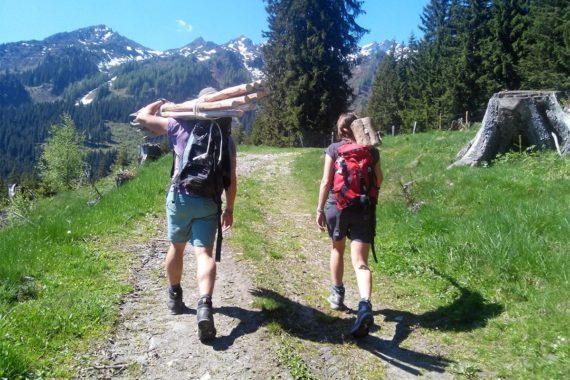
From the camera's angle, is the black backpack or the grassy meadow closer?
the grassy meadow

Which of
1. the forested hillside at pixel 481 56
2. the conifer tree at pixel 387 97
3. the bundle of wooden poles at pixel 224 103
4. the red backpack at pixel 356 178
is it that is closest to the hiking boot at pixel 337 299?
the red backpack at pixel 356 178

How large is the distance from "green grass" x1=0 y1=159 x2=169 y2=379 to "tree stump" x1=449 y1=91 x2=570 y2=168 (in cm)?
716

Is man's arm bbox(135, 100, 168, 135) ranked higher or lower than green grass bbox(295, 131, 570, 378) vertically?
higher

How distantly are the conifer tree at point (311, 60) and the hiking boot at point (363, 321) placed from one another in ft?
102

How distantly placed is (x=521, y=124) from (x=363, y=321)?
775cm

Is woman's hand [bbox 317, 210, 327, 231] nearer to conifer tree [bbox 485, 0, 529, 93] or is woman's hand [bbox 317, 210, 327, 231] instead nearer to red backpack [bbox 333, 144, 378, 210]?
red backpack [bbox 333, 144, 378, 210]

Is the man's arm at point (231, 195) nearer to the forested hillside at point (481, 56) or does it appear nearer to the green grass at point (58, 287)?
the green grass at point (58, 287)

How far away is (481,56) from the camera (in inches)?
1601

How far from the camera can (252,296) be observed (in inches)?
208

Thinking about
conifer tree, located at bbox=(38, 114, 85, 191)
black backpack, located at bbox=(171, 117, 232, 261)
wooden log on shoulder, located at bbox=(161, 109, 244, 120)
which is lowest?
conifer tree, located at bbox=(38, 114, 85, 191)

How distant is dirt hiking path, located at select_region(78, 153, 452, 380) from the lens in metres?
3.82

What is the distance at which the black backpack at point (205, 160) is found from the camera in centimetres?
424

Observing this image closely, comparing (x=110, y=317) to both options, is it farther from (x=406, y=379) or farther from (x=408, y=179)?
(x=408, y=179)

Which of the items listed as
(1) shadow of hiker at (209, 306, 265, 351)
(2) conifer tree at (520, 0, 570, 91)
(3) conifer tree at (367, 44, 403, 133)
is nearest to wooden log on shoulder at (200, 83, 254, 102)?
(1) shadow of hiker at (209, 306, 265, 351)
